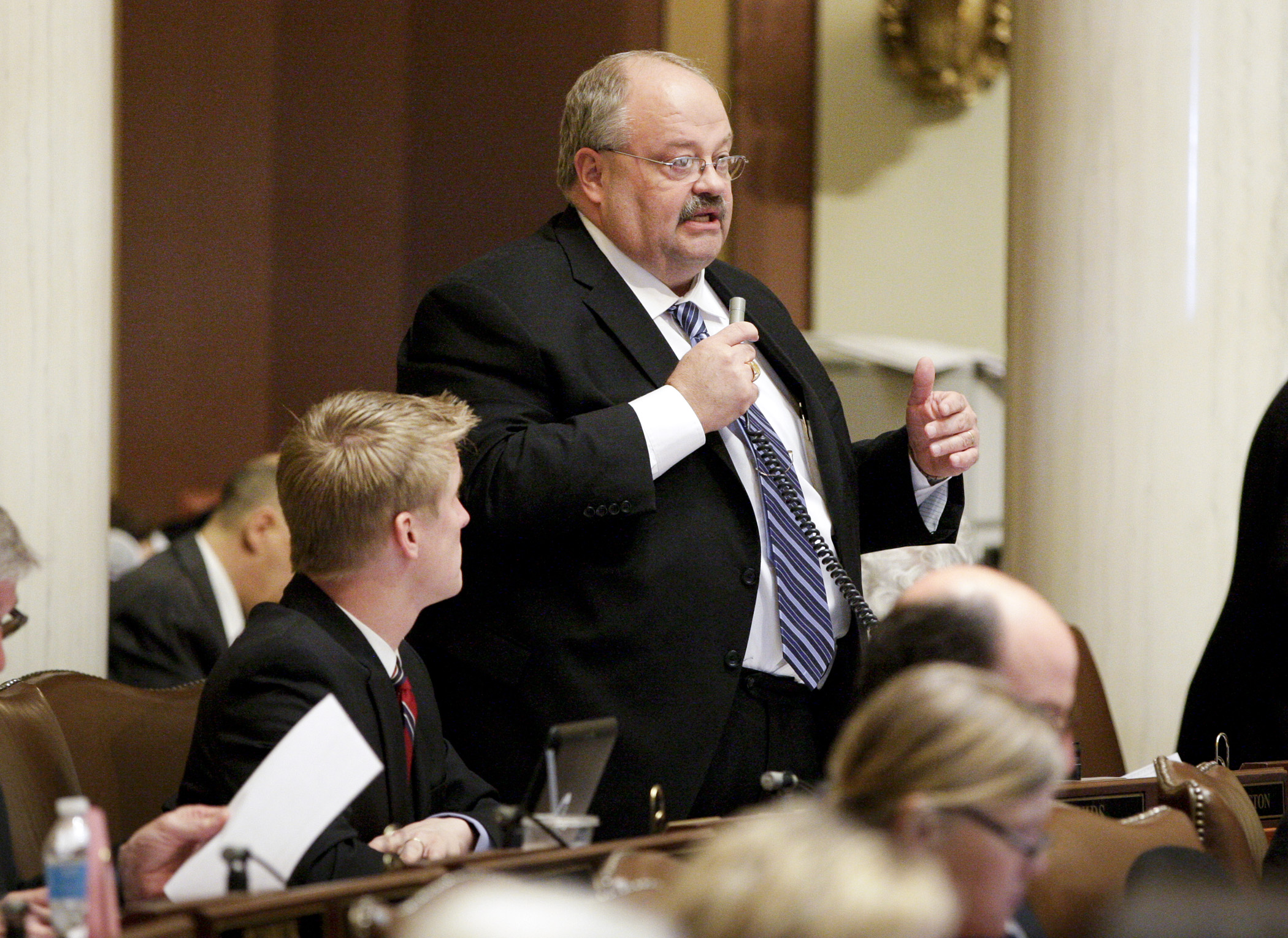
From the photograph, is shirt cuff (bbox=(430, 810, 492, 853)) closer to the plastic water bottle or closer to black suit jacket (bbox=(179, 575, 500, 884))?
black suit jacket (bbox=(179, 575, 500, 884))

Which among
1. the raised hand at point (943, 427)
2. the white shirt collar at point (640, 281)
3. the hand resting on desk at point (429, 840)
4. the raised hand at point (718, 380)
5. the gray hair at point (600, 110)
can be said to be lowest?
the hand resting on desk at point (429, 840)

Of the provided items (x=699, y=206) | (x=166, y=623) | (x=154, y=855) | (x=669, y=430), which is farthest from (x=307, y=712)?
(x=166, y=623)

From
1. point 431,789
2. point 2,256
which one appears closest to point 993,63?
point 2,256

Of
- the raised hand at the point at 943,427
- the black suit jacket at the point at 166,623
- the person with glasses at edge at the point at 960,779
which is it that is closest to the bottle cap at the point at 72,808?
the person with glasses at edge at the point at 960,779

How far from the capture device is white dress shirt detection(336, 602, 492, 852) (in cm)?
242

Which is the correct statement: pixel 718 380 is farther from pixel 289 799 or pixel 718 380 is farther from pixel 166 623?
pixel 166 623

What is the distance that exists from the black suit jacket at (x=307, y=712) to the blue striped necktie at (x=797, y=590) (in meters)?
0.58

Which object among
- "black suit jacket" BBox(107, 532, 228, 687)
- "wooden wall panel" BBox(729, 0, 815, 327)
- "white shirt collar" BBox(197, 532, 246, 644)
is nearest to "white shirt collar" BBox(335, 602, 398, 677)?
"black suit jacket" BBox(107, 532, 228, 687)

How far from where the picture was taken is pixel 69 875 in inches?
64.7

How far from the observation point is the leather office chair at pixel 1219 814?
2354mm

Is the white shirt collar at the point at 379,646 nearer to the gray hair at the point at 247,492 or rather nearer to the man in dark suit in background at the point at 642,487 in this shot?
the man in dark suit in background at the point at 642,487

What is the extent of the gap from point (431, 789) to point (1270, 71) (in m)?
2.76

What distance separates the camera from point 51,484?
349 centimetres

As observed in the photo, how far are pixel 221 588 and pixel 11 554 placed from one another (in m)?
2.64
